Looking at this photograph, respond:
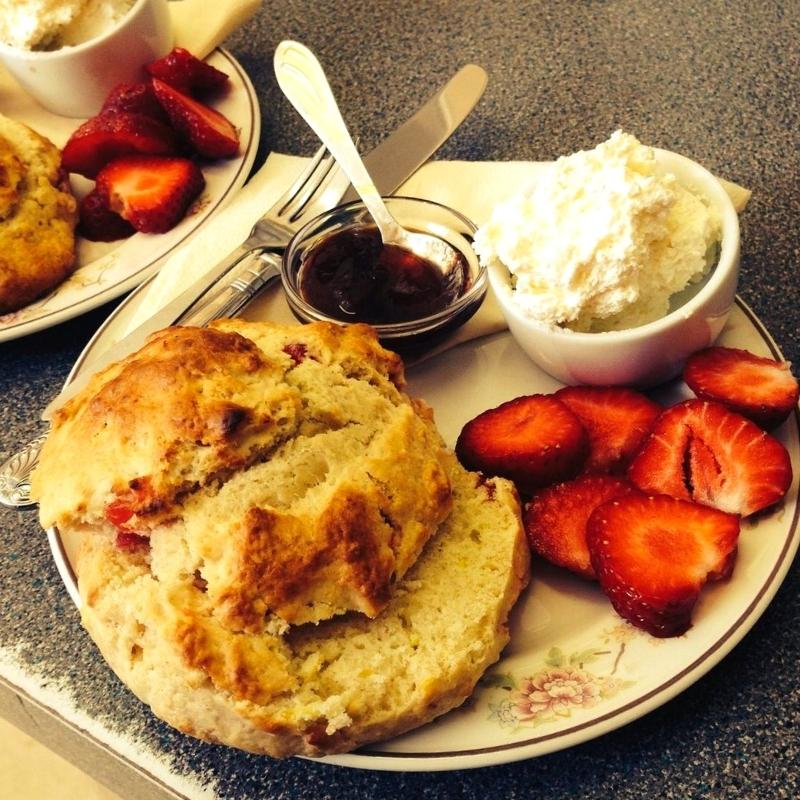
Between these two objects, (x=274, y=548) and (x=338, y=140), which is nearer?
(x=274, y=548)

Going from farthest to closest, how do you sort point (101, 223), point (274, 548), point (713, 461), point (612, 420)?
point (101, 223)
point (612, 420)
point (713, 461)
point (274, 548)

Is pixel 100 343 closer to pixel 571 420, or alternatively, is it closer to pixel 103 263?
pixel 103 263

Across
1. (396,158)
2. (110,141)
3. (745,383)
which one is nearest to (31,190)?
(110,141)

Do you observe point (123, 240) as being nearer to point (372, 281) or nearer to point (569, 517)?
point (372, 281)

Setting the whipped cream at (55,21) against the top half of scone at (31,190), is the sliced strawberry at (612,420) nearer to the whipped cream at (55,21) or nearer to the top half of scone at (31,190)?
the top half of scone at (31,190)

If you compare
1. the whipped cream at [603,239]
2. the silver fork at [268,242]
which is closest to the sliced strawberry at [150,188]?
the silver fork at [268,242]

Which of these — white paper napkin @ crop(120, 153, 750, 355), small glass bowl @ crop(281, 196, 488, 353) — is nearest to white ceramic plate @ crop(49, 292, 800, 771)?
small glass bowl @ crop(281, 196, 488, 353)

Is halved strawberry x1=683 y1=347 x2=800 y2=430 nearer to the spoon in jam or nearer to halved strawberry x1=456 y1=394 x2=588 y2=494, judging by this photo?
halved strawberry x1=456 y1=394 x2=588 y2=494
